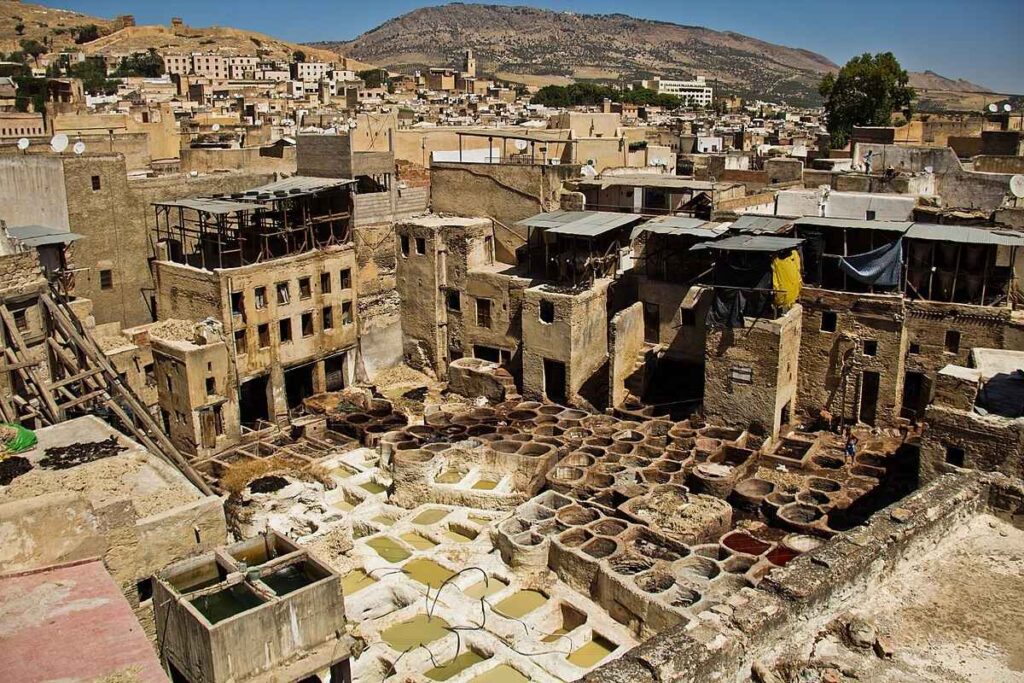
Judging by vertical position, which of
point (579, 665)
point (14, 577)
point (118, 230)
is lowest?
point (579, 665)

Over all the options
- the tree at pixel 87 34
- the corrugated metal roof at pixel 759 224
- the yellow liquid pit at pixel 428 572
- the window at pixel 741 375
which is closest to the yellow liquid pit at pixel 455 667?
the yellow liquid pit at pixel 428 572

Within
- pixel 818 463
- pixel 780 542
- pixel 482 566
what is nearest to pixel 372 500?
pixel 482 566

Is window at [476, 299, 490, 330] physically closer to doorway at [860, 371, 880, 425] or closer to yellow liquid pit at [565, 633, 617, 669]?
doorway at [860, 371, 880, 425]

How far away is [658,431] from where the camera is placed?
85.8 ft

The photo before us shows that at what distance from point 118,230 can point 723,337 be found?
20290 millimetres

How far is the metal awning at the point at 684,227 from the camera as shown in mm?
27344

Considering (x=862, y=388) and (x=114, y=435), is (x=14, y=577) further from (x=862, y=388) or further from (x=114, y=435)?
(x=862, y=388)

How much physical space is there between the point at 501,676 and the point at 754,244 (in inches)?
559

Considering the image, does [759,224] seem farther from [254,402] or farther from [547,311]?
[254,402]

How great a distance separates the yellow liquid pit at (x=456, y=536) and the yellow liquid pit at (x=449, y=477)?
6.59 ft

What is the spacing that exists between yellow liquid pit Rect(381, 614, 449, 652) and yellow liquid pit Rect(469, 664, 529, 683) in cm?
144

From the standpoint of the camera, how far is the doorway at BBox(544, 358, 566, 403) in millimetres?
29406

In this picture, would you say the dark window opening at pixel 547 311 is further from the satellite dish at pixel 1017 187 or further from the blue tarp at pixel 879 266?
the satellite dish at pixel 1017 187

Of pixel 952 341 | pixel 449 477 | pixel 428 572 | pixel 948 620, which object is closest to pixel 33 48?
pixel 449 477
